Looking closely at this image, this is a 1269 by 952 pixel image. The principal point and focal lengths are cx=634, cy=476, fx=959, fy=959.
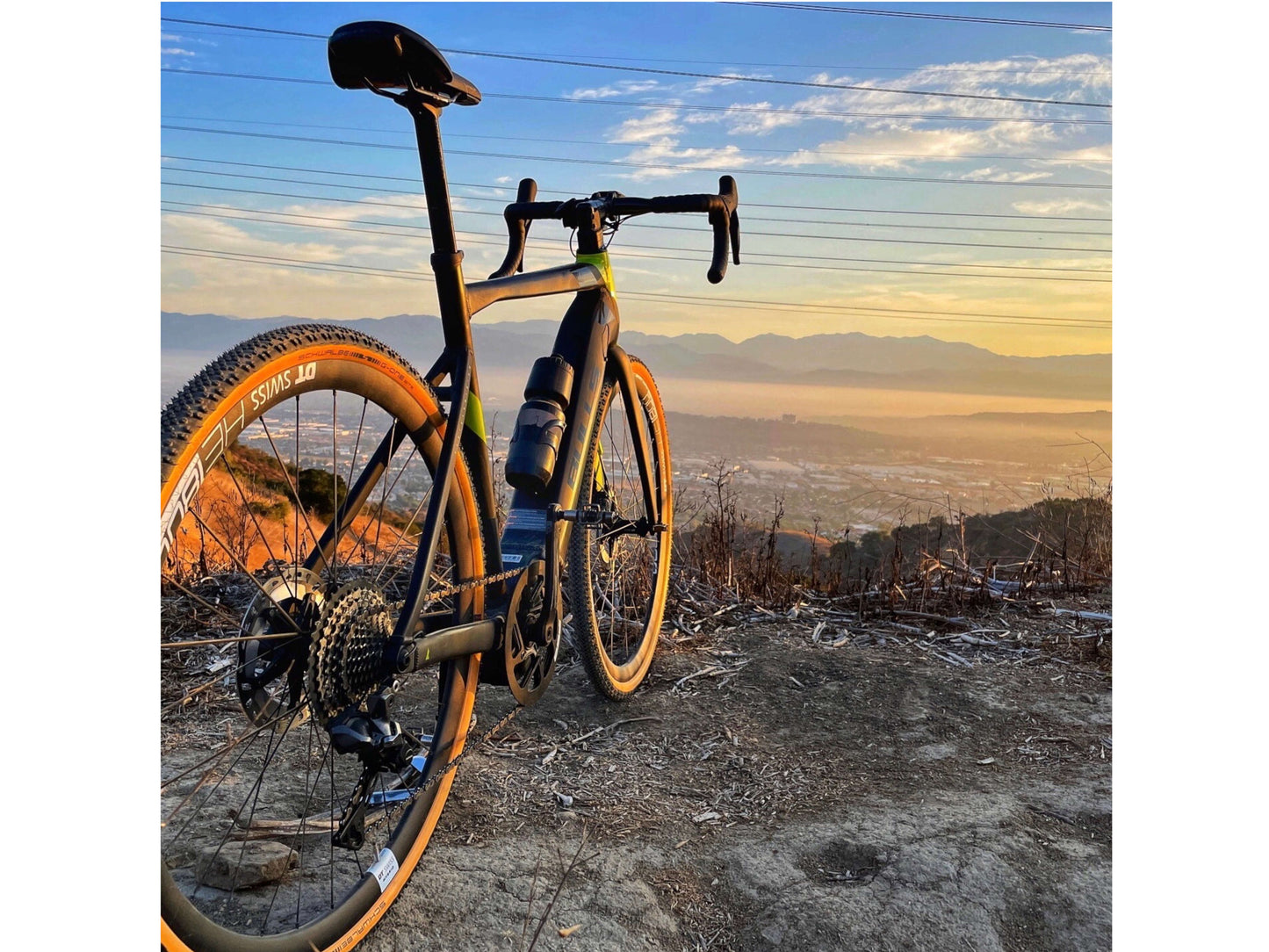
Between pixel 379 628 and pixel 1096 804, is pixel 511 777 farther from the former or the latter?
pixel 1096 804

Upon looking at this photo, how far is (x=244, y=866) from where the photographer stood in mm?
2111

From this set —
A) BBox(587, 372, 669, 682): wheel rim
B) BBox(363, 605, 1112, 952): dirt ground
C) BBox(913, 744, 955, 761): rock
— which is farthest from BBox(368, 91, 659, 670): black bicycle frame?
BBox(913, 744, 955, 761): rock

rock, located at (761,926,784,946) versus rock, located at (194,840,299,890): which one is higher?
rock, located at (194,840,299,890)

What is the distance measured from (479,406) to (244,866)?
1151 mm

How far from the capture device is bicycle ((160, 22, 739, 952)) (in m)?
1.72

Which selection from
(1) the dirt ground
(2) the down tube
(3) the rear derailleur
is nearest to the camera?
(3) the rear derailleur

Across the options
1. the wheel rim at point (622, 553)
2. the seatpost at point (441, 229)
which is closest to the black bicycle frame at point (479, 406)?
the seatpost at point (441, 229)

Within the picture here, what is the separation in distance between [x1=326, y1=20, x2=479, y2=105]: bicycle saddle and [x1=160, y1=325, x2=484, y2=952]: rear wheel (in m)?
0.54

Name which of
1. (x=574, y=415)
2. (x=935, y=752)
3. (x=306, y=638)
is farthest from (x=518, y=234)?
(x=935, y=752)

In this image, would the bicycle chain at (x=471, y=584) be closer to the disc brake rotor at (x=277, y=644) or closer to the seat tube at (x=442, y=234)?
the disc brake rotor at (x=277, y=644)

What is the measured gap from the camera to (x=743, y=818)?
103 inches

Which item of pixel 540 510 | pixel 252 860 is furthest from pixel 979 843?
pixel 252 860

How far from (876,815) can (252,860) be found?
62.1 inches

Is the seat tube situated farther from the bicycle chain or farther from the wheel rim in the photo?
the wheel rim
